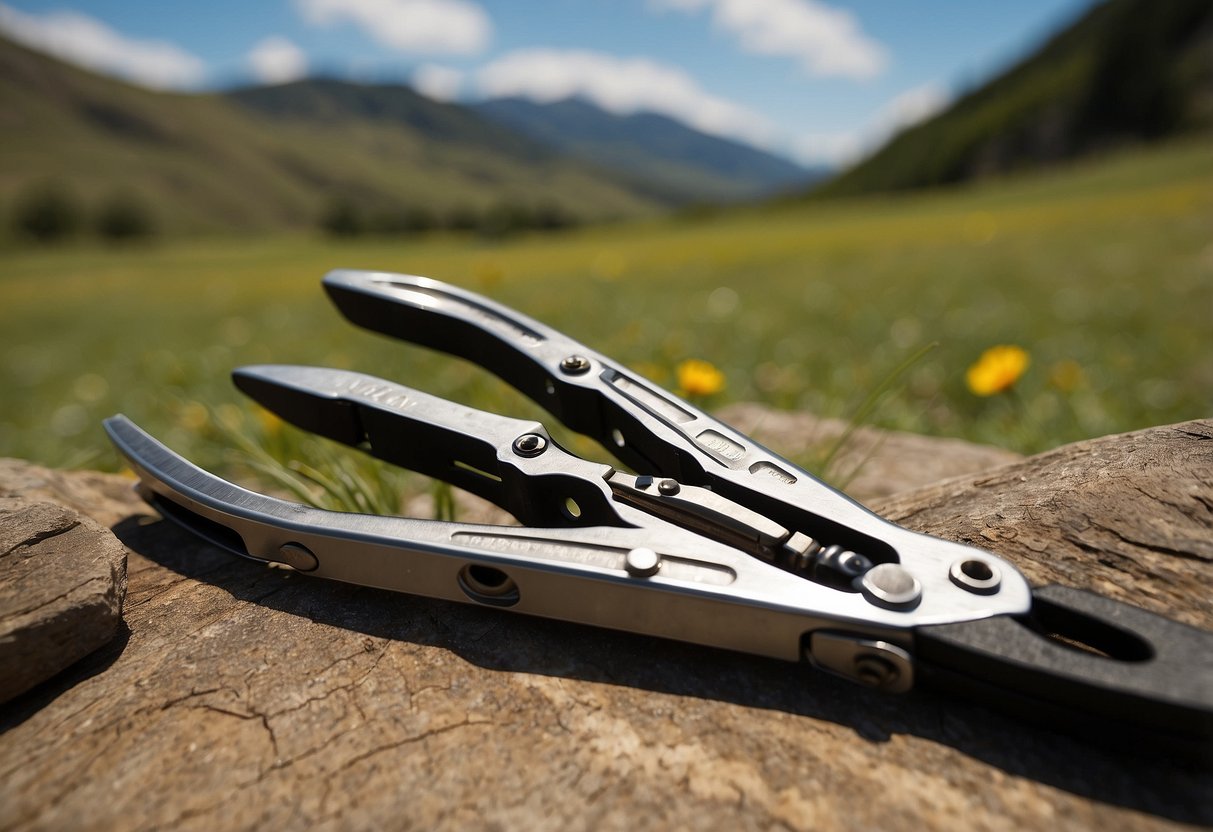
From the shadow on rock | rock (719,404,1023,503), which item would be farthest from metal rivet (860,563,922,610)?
rock (719,404,1023,503)

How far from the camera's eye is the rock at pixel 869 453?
7.25ft

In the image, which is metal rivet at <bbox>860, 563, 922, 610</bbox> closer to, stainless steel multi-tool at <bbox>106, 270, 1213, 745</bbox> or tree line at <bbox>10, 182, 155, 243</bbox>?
stainless steel multi-tool at <bbox>106, 270, 1213, 745</bbox>

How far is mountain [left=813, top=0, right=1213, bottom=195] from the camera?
64625mm

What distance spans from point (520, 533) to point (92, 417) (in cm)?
521

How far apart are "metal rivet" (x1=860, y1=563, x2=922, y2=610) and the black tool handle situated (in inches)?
2.1

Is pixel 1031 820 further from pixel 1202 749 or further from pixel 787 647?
pixel 787 647

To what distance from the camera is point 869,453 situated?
2.45m

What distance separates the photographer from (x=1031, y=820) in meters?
0.95

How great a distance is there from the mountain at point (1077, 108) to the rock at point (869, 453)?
7495 cm

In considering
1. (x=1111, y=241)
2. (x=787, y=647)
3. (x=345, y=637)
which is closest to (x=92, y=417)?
(x=345, y=637)

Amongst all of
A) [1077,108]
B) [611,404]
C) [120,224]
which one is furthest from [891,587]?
[1077,108]

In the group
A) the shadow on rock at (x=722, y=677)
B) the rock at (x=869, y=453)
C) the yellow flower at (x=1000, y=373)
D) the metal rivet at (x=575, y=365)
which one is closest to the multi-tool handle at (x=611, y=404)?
the metal rivet at (x=575, y=365)

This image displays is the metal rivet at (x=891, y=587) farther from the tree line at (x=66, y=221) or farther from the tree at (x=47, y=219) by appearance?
the tree at (x=47, y=219)

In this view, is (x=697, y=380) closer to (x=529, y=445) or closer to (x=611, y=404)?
(x=611, y=404)
